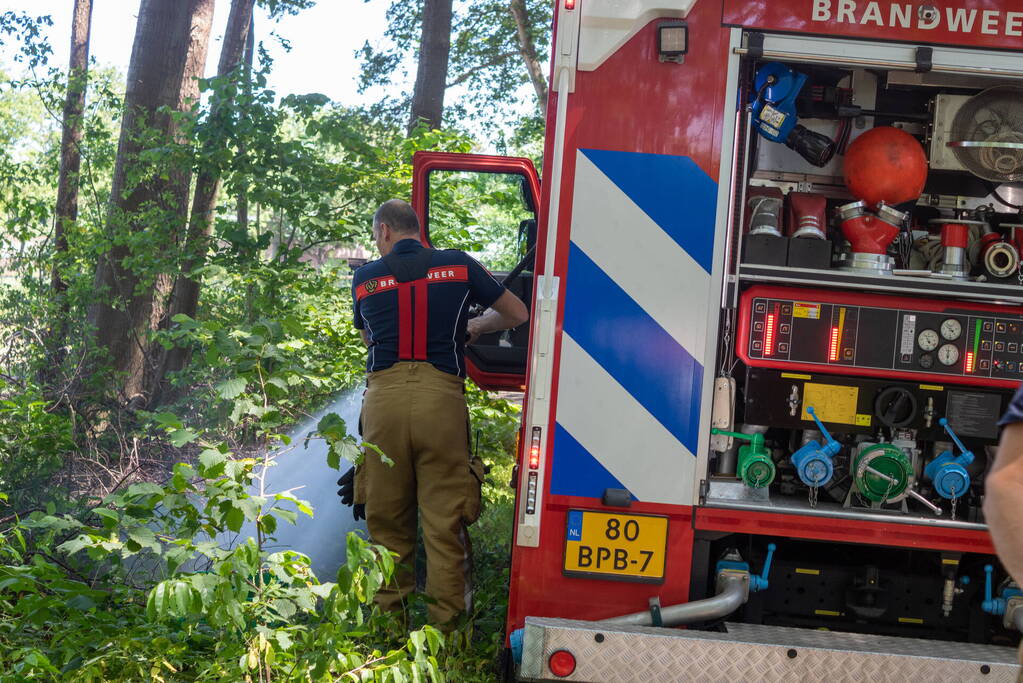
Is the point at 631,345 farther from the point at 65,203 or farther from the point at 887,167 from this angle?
the point at 65,203

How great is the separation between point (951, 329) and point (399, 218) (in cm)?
242

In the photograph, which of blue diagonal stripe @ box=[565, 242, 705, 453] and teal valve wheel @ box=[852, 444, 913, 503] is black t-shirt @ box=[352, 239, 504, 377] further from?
teal valve wheel @ box=[852, 444, 913, 503]

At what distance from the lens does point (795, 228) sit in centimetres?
401

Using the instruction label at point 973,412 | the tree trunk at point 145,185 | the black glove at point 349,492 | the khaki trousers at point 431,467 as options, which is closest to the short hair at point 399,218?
the khaki trousers at point 431,467

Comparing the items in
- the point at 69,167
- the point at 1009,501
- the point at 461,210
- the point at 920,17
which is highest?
the point at 69,167

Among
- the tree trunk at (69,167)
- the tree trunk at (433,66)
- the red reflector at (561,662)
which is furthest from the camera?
the tree trunk at (433,66)

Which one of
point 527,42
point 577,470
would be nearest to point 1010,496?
point 577,470

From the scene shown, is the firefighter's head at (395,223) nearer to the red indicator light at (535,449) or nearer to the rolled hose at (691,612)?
the red indicator light at (535,449)

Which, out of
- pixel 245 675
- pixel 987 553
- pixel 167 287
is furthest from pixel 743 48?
pixel 167 287

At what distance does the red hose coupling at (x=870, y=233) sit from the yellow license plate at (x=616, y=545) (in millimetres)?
1364

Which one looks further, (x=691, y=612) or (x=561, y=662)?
(x=691, y=612)

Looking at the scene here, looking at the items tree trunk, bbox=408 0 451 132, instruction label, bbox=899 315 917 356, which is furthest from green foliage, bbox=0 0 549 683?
tree trunk, bbox=408 0 451 132

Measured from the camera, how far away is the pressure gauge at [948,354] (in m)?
3.74

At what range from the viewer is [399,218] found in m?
4.72
